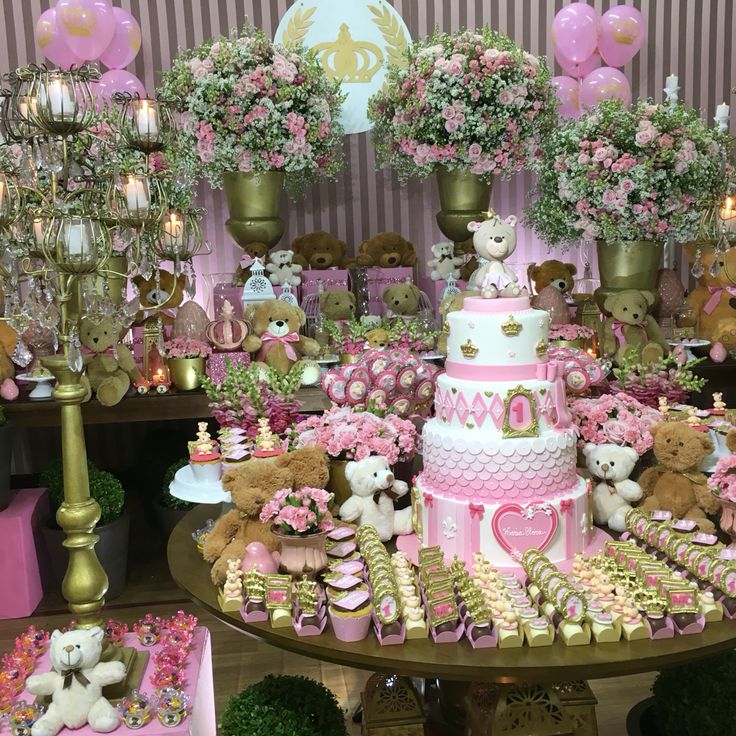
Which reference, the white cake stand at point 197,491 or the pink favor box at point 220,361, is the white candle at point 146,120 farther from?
the pink favor box at point 220,361

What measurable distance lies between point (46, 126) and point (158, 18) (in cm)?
403

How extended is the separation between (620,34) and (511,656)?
4.40 m

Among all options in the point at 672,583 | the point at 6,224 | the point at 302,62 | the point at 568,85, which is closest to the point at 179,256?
the point at 6,224

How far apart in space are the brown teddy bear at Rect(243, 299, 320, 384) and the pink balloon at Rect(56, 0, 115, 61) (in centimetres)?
175

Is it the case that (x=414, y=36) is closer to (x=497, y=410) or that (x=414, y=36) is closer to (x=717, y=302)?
(x=717, y=302)

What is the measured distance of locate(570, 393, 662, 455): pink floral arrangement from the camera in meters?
2.77

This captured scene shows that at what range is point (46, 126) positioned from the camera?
6.17 feet

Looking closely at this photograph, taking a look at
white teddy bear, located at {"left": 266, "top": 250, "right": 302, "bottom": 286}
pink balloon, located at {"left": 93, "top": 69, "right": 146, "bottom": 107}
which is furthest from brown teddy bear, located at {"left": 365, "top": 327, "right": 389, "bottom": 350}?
pink balloon, located at {"left": 93, "top": 69, "right": 146, "bottom": 107}

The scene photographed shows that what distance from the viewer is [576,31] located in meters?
5.15

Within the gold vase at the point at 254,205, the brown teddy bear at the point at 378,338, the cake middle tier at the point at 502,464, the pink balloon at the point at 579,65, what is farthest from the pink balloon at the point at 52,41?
the cake middle tier at the point at 502,464

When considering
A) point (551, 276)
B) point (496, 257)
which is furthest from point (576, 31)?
point (496, 257)

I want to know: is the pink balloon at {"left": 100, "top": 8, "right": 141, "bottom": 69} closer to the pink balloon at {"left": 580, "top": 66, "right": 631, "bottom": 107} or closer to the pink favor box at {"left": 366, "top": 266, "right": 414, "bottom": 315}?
the pink favor box at {"left": 366, "top": 266, "right": 414, "bottom": 315}

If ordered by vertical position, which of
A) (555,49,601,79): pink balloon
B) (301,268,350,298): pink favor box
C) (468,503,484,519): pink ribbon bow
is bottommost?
(468,503,484,519): pink ribbon bow

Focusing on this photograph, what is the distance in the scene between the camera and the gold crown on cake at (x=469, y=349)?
7.97 ft
